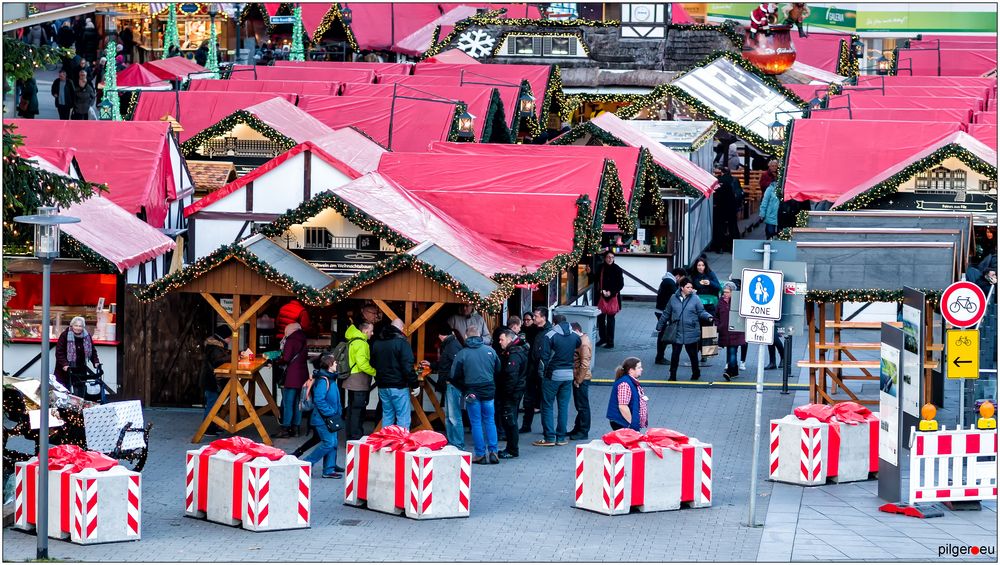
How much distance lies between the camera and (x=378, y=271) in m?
20.7

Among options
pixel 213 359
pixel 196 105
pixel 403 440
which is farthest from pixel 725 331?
pixel 196 105

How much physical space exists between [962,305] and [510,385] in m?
4.98

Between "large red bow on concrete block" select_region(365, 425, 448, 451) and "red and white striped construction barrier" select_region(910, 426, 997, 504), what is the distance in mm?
4431

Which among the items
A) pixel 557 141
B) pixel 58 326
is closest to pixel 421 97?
pixel 557 141

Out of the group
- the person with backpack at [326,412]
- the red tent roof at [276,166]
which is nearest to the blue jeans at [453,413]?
the person with backpack at [326,412]

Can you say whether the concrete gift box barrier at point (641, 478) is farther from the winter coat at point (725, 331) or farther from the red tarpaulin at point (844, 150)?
the red tarpaulin at point (844, 150)

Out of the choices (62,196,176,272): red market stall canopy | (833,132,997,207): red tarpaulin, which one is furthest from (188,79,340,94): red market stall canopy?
(833,132,997,207): red tarpaulin

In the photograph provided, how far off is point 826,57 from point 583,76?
49.6 feet

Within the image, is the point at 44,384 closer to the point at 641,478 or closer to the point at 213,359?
the point at 213,359

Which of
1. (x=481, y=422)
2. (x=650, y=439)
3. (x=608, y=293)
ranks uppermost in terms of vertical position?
(x=608, y=293)

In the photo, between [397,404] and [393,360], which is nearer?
[393,360]

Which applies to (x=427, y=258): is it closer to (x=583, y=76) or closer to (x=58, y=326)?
(x=58, y=326)

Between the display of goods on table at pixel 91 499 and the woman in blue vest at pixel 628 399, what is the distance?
5.24 m

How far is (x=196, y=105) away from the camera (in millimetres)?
34344
